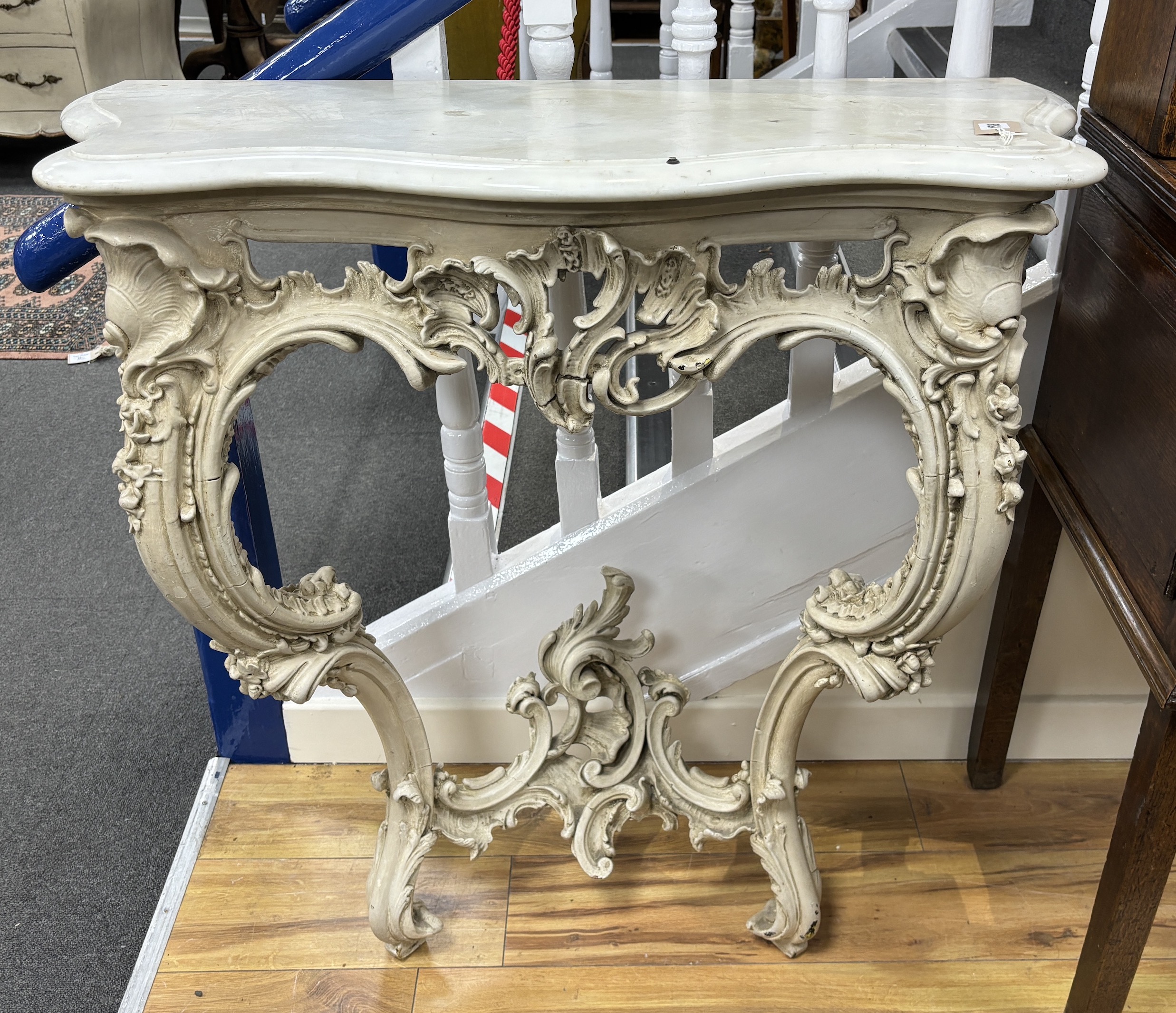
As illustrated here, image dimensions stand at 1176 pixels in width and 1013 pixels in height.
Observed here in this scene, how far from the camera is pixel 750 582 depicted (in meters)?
1.34

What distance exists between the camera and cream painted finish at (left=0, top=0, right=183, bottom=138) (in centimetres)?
346

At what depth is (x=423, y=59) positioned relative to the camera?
1.06m

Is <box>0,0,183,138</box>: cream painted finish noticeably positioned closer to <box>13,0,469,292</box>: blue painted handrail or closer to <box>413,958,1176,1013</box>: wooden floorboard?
<box>13,0,469,292</box>: blue painted handrail

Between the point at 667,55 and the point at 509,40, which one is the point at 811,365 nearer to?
the point at 509,40

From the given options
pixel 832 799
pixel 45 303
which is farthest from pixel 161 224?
pixel 45 303

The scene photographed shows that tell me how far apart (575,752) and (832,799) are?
0.35 meters

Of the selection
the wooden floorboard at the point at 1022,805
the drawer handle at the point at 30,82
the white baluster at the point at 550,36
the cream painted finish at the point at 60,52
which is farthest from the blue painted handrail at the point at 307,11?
the drawer handle at the point at 30,82

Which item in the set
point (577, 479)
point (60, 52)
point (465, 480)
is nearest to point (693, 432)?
point (577, 479)

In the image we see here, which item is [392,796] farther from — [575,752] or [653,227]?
[653,227]

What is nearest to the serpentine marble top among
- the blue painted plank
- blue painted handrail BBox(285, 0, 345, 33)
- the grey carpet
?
blue painted handrail BBox(285, 0, 345, 33)

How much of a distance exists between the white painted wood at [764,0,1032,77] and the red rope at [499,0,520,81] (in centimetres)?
83

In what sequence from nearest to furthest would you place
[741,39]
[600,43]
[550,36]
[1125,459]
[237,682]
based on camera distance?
[1125,459] < [550,36] < [237,682] < [600,43] < [741,39]

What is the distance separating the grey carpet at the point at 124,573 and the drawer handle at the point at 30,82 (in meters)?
1.56

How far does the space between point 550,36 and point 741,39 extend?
895 mm
